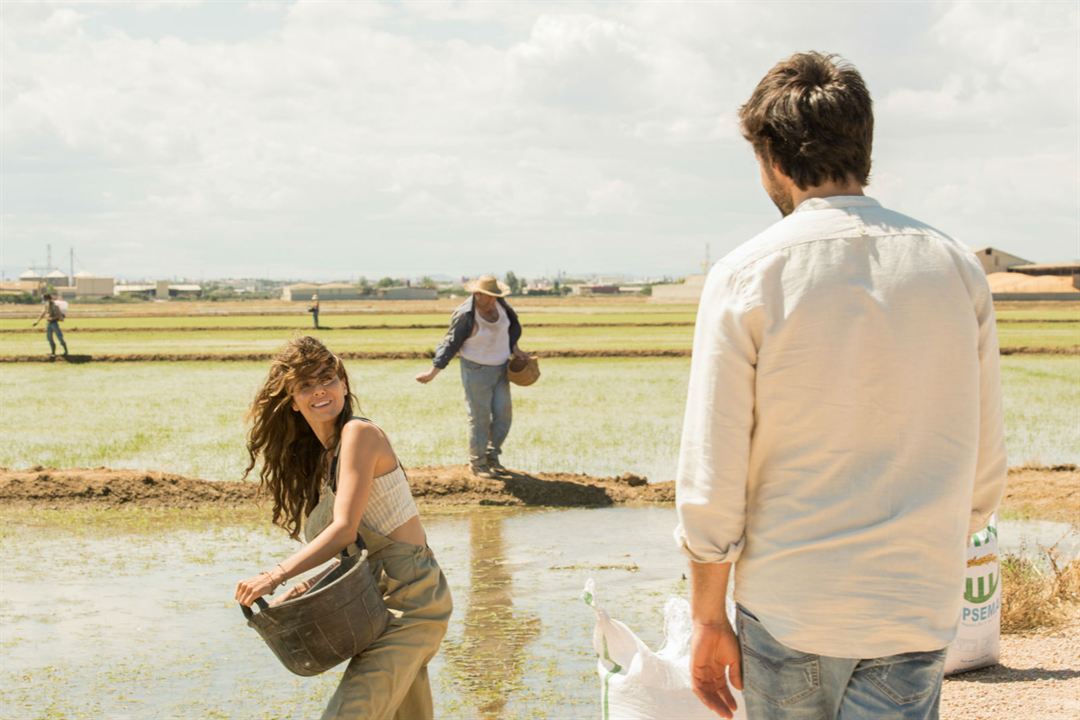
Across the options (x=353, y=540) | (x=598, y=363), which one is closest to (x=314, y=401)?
(x=353, y=540)

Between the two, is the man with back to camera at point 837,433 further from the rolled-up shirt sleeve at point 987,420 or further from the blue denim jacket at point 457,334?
the blue denim jacket at point 457,334

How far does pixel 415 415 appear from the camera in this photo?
56.6 ft

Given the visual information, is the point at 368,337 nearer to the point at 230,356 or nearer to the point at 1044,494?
the point at 230,356

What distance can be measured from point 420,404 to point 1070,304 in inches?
2151

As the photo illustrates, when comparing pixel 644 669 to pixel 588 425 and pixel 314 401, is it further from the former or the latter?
pixel 588 425

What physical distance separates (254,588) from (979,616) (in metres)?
3.17

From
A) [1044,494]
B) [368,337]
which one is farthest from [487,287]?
[368,337]

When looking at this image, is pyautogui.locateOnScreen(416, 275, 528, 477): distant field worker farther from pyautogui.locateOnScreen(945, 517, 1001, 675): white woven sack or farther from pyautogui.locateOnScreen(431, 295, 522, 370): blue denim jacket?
pyautogui.locateOnScreen(945, 517, 1001, 675): white woven sack

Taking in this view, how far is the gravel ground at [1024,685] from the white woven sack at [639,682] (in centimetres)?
163

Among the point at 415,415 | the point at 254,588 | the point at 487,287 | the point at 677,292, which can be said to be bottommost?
the point at 415,415

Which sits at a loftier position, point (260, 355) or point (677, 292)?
point (677, 292)

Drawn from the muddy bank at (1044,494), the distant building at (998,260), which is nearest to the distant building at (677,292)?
the distant building at (998,260)

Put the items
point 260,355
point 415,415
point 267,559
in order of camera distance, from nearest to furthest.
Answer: point 267,559
point 415,415
point 260,355

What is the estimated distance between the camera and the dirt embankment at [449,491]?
10.2 meters
